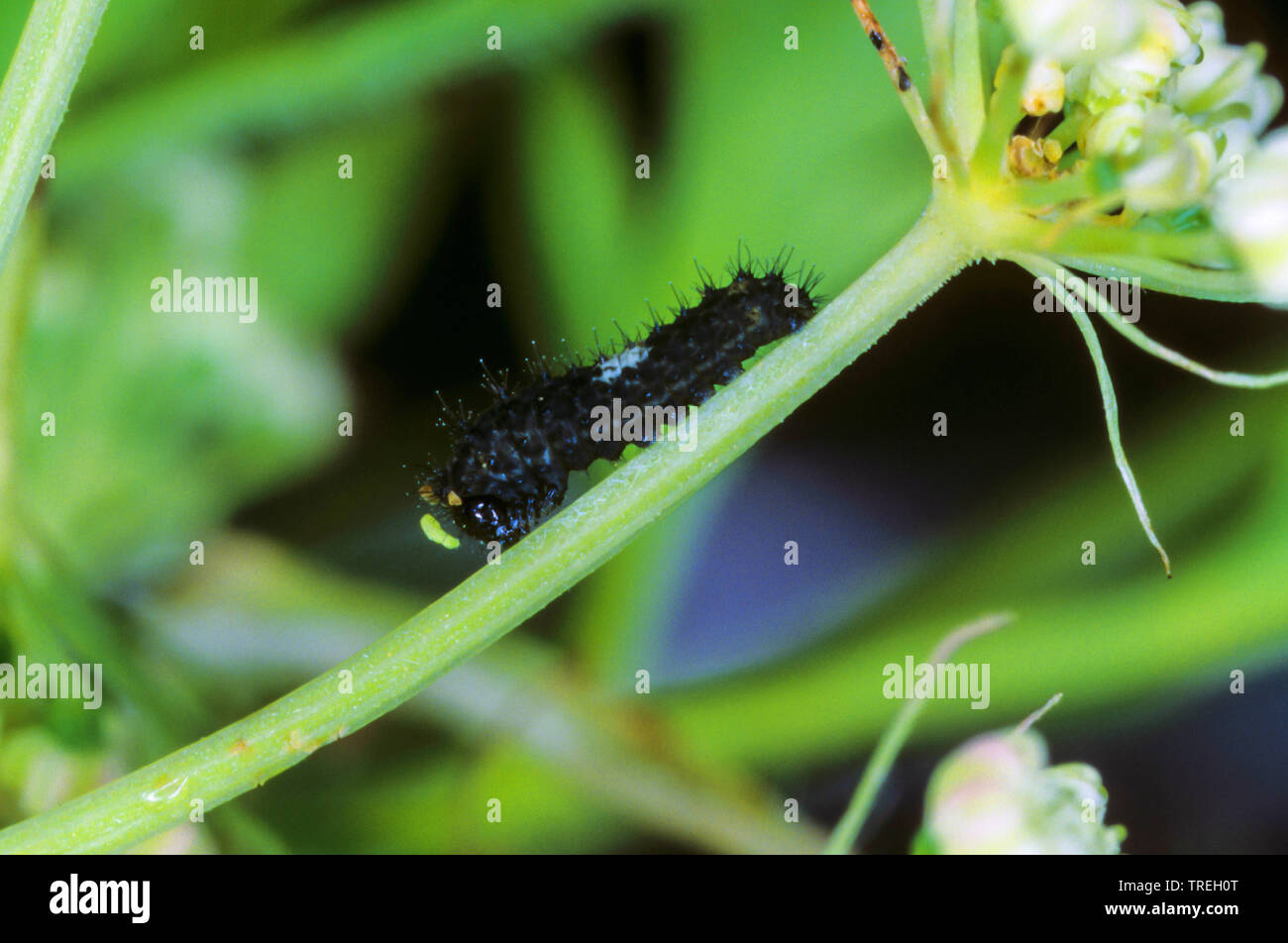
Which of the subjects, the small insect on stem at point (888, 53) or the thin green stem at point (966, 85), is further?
the small insect on stem at point (888, 53)

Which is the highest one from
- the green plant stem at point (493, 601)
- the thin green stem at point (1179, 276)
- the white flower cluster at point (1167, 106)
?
the white flower cluster at point (1167, 106)

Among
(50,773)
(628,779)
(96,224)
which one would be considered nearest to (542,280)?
(96,224)

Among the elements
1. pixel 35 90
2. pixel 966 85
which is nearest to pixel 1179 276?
pixel 966 85

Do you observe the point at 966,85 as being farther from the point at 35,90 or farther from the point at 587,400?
the point at 35,90

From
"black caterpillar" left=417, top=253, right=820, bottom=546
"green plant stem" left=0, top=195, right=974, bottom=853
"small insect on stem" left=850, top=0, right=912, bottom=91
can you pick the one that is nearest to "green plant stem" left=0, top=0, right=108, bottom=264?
"green plant stem" left=0, top=195, right=974, bottom=853

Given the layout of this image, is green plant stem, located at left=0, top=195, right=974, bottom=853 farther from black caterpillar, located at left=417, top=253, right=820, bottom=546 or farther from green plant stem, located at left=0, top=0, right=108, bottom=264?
green plant stem, located at left=0, top=0, right=108, bottom=264

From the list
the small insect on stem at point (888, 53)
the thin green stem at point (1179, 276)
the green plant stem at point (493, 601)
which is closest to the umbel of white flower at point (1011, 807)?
the green plant stem at point (493, 601)

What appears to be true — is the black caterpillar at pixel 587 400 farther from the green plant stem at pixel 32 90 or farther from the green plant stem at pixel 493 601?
the green plant stem at pixel 32 90

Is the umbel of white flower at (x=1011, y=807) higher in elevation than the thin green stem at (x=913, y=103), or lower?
lower
